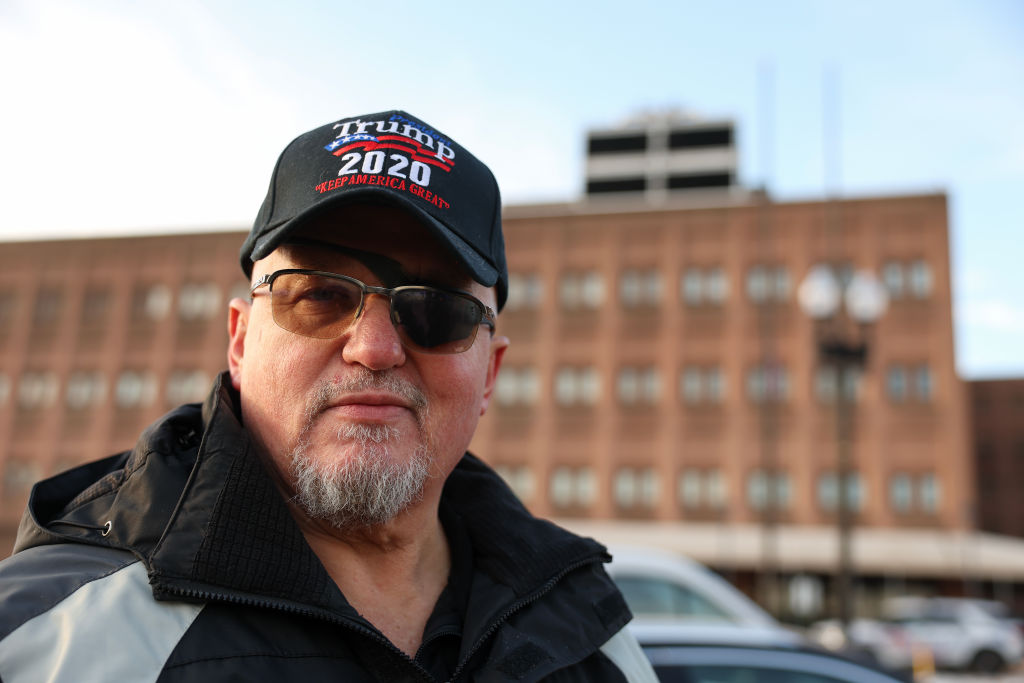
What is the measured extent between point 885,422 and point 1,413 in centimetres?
4337

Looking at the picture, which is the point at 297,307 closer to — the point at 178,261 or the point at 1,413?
the point at 178,261

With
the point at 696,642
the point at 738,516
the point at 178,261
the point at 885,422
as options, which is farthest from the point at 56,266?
the point at 696,642

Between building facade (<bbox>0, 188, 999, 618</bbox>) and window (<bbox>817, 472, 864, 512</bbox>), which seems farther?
building facade (<bbox>0, 188, 999, 618</bbox>)

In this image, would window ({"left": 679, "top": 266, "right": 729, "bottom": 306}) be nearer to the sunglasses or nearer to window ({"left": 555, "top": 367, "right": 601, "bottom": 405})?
window ({"left": 555, "top": 367, "right": 601, "bottom": 405})

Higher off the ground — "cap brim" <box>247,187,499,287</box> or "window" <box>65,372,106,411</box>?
"window" <box>65,372,106,411</box>

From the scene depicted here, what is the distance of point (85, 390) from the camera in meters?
45.8

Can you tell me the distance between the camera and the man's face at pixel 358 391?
1.85 m

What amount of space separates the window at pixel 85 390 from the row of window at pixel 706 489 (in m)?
21.6

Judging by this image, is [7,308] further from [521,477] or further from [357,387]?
[357,387]

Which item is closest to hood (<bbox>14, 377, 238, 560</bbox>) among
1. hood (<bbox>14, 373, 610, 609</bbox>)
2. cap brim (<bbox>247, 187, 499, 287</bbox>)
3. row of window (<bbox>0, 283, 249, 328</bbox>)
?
hood (<bbox>14, 373, 610, 609</bbox>)

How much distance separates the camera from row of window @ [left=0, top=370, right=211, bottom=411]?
44.8 metres

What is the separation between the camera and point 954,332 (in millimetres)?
37500

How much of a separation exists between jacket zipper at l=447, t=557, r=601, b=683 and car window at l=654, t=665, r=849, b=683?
1.75 metres

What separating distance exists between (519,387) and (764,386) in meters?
11.0
